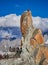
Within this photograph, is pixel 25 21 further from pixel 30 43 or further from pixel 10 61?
pixel 10 61

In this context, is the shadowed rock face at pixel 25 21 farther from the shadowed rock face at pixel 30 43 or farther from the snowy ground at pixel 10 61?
the snowy ground at pixel 10 61

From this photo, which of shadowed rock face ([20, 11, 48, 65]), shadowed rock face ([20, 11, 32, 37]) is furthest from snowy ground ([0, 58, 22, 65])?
shadowed rock face ([20, 11, 32, 37])

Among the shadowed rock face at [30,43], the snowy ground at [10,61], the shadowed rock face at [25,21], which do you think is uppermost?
the shadowed rock face at [25,21]

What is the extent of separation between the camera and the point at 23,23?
2119cm

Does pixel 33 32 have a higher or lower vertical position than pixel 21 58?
higher

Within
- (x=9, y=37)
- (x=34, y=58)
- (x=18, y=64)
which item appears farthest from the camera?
(x=9, y=37)

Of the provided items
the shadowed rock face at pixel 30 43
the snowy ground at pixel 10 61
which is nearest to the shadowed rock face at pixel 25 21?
the shadowed rock face at pixel 30 43

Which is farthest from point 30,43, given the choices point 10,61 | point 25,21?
point 10,61

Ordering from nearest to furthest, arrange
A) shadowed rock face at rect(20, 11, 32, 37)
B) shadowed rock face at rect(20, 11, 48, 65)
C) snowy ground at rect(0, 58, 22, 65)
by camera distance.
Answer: snowy ground at rect(0, 58, 22, 65) < shadowed rock face at rect(20, 11, 48, 65) < shadowed rock face at rect(20, 11, 32, 37)

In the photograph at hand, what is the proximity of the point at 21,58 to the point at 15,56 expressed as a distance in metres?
0.51

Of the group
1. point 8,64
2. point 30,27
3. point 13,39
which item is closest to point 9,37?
point 13,39

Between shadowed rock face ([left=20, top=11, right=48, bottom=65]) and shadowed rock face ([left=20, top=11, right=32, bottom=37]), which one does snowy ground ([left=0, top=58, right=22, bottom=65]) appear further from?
shadowed rock face ([left=20, top=11, right=32, bottom=37])

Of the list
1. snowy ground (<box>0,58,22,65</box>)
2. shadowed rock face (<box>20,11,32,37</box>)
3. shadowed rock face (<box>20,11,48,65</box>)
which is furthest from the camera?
shadowed rock face (<box>20,11,32,37</box>)

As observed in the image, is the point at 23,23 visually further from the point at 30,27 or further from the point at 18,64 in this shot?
the point at 18,64
